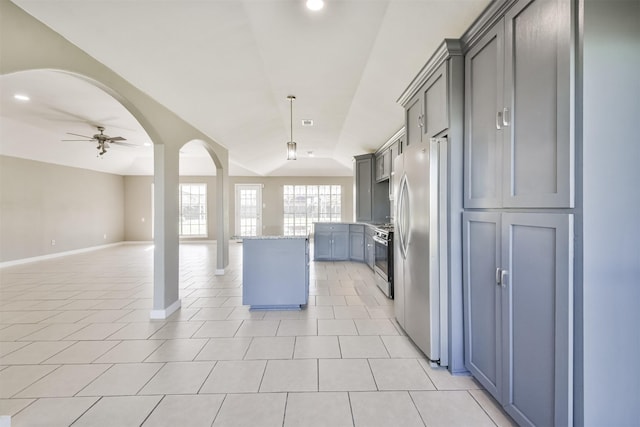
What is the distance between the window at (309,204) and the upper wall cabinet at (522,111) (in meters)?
9.32

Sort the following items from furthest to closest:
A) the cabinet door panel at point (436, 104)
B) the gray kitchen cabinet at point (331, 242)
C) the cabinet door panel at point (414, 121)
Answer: the gray kitchen cabinet at point (331, 242) → the cabinet door panel at point (414, 121) → the cabinet door panel at point (436, 104)

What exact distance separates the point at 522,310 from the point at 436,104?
1.56 metres

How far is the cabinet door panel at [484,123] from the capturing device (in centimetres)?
170

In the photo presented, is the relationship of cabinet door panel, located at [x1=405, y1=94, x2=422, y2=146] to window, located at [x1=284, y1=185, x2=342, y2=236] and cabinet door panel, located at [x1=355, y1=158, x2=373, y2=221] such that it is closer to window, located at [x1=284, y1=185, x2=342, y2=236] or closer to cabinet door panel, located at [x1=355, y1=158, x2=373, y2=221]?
cabinet door panel, located at [x1=355, y1=158, x2=373, y2=221]

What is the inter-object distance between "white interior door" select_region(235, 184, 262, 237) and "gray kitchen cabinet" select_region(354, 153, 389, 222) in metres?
5.33

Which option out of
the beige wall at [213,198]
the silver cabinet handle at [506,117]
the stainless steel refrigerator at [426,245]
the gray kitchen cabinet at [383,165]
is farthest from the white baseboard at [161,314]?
the beige wall at [213,198]

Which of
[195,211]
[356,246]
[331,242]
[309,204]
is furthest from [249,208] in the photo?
[356,246]

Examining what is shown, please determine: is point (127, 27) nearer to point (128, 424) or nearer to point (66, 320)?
point (128, 424)

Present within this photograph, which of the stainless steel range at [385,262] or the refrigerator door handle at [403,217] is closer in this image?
the refrigerator door handle at [403,217]

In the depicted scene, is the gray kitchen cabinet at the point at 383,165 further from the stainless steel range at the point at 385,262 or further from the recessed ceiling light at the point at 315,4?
the recessed ceiling light at the point at 315,4

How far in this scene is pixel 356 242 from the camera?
6602mm

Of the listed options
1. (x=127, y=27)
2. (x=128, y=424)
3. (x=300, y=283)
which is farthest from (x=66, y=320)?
(x=127, y=27)

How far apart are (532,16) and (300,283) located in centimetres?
313

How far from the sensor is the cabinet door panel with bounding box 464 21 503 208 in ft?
5.59
